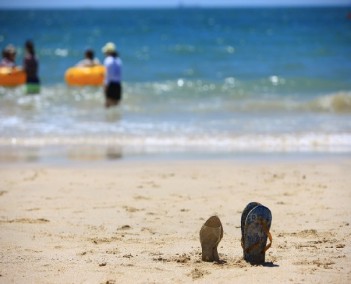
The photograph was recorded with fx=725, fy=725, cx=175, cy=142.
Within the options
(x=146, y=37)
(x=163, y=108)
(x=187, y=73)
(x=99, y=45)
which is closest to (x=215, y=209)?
(x=163, y=108)

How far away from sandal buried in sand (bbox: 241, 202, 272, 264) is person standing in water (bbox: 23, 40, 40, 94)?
968 cm

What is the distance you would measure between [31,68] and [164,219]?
8.60 m

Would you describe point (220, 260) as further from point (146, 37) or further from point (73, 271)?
point (146, 37)

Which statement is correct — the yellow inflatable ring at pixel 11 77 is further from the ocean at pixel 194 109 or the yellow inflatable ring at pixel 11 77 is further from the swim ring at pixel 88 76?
the swim ring at pixel 88 76

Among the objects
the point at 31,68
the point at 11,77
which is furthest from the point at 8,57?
the point at 31,68

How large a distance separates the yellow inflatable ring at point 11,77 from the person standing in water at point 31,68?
1213 mm

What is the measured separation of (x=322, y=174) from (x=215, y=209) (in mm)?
1689

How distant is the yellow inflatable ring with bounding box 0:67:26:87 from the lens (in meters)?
14.9

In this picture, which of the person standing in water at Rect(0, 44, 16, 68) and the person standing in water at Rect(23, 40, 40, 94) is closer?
the person standing in water at Rect(23, 40, 40, 94)

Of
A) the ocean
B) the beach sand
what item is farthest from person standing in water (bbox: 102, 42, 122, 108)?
the beach sand

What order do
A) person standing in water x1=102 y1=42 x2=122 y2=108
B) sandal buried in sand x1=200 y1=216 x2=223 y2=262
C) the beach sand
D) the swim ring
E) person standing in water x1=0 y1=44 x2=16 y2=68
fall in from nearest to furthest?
the beach sand
sandal buried in sand x1=200 y1=216 x2=223 y2=262
person standing in water x1=102 y1=42 x2=122 y2=108
the swim ring
person standing in water x1=0 y1=44 x2=16 y2=68

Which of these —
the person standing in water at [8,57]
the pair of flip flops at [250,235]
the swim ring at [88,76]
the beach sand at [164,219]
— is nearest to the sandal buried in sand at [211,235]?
the pair of flip flops at [250,235]

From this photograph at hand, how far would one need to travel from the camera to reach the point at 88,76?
14.3 metres

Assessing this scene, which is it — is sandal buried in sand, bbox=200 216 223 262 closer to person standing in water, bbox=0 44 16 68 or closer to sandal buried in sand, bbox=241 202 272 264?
sandal buried in sand, bbox=241 202 272 264
